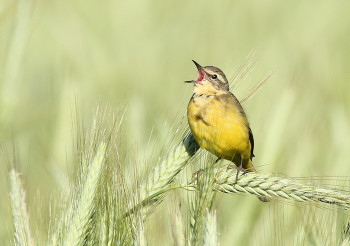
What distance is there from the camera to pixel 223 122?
4.08 metres

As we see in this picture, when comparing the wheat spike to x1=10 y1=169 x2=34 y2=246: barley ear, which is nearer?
the wheat spike

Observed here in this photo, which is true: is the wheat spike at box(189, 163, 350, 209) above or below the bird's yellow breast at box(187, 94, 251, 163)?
below

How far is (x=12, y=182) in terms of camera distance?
3.15 meters

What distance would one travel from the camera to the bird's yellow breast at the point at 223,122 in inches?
154

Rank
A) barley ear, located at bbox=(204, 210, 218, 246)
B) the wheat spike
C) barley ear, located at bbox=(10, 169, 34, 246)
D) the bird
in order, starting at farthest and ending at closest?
the bird, barley ear, located at bbox=(10, 169, 34, 246), the wheat spike, barley ear, located at bbox=(204, 210, 218, 246)

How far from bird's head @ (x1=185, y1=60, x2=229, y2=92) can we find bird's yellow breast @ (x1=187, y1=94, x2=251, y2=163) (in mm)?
137

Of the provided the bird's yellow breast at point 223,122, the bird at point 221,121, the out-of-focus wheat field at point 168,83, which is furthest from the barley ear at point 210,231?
the bird's yellow breast at point 223,122

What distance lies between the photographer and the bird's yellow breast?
3921 mm

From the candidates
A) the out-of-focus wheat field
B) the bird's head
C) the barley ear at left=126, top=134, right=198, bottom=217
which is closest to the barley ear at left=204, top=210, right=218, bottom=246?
the out-of-focus wheat field

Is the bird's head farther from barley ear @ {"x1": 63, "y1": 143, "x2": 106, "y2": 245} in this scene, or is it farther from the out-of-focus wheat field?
barley ear @ {"x1": 63, "y1": 143, "x2": 106, "y2": 245}

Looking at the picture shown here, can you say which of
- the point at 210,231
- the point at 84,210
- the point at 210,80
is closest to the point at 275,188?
the point at 210,231

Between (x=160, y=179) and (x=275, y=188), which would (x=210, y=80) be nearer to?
(x=160, y=179)

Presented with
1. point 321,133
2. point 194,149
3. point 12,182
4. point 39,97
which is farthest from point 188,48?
point 12,182

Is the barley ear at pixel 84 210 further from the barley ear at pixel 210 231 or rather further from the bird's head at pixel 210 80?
the bird's head at pixel 210 80
